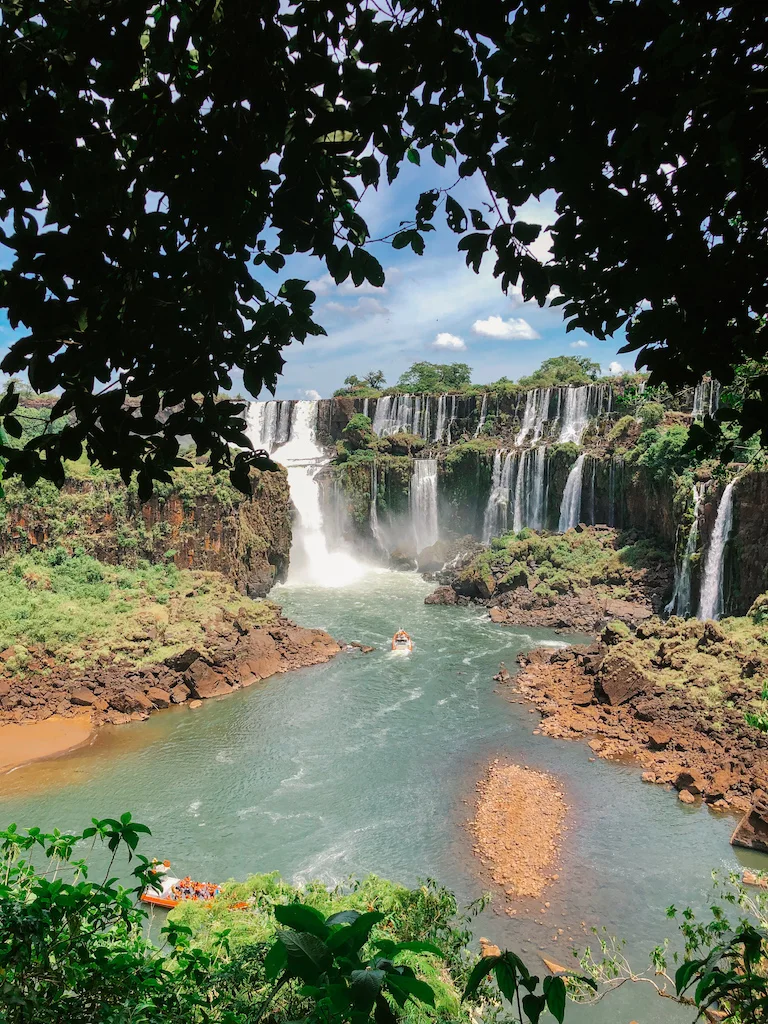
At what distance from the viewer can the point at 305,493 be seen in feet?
116

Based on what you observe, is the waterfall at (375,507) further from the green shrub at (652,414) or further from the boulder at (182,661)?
the boulder at (182,661)

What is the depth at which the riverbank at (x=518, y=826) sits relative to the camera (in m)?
9.30

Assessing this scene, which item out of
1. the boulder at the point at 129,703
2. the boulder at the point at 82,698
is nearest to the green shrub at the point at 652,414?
the boulder at the point at 129,703

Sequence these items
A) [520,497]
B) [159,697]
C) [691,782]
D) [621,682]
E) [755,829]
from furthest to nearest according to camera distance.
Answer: [520,497]
[159,697]
[621,682]
[691,782]
[755,829]

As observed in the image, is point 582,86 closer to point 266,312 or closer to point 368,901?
point 266,312

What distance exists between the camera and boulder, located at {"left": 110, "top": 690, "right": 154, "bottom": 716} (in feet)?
49.3

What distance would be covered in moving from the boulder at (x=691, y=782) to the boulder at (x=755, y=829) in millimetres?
1331

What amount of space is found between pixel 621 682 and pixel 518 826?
5.28 m

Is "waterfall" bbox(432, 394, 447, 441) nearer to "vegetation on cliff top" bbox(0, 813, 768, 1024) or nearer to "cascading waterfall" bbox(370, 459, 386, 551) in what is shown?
"cascading waterfall" bbox(370, 459, 386, 551)

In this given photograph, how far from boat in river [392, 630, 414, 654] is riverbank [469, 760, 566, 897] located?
708 cm

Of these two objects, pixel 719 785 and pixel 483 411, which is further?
pixel 483 411

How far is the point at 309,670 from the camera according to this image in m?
18.2

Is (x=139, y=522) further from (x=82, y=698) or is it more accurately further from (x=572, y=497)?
(x=572, y=497)

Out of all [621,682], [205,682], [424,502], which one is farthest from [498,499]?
[205,682]
